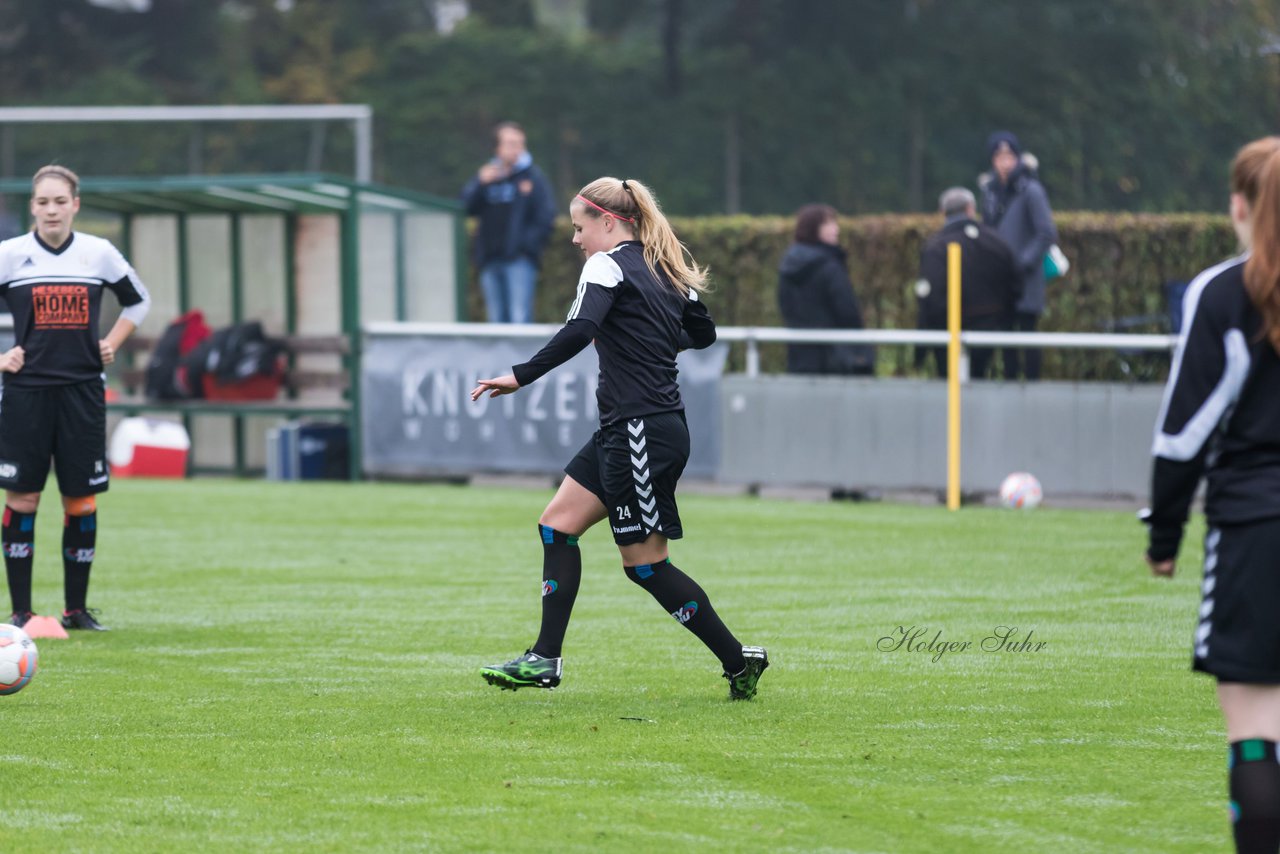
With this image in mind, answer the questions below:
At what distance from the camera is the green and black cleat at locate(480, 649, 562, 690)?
651cm

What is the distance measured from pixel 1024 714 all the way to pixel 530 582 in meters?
4.06

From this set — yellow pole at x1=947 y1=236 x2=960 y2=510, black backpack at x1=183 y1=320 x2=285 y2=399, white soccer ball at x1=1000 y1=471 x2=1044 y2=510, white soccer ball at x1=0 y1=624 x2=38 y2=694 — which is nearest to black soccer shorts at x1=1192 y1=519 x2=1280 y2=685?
white soccer ball at x1=0 y1=624 x2=38 y2=694

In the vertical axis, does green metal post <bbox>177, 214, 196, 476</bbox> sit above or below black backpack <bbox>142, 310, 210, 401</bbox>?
above

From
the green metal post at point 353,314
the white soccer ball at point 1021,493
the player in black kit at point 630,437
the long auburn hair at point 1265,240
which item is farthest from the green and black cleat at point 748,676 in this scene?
the green metal post at point 353,314

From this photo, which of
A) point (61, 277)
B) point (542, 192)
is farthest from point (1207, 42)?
point (61, 277)

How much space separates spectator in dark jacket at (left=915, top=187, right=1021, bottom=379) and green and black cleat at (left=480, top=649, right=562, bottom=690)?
793cm

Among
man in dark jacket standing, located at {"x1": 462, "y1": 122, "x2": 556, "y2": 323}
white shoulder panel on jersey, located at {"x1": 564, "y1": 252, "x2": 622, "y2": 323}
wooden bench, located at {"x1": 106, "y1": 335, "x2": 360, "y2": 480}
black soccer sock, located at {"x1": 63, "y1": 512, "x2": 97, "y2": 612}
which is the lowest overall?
black soccer sock, located at {"x1": 63, "y1": 512, "x2": 97, "y2": 612}

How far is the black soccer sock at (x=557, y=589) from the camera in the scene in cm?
655

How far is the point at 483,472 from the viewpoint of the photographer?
605 inches

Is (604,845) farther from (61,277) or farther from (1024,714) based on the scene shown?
(61,277)

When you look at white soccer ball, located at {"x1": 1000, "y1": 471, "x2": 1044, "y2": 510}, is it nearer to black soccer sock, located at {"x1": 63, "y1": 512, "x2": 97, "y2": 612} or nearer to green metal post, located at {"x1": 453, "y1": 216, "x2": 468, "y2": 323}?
green metal post, located at {"x1": 453, "y1": 216, "x2": 468, "y2": 323}

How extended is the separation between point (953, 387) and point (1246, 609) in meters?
9.55

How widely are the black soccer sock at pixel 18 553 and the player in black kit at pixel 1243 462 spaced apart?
18.3 ft

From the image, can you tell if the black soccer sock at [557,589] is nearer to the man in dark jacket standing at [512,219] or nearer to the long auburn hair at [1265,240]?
the long auburn hair at [1265,240]
